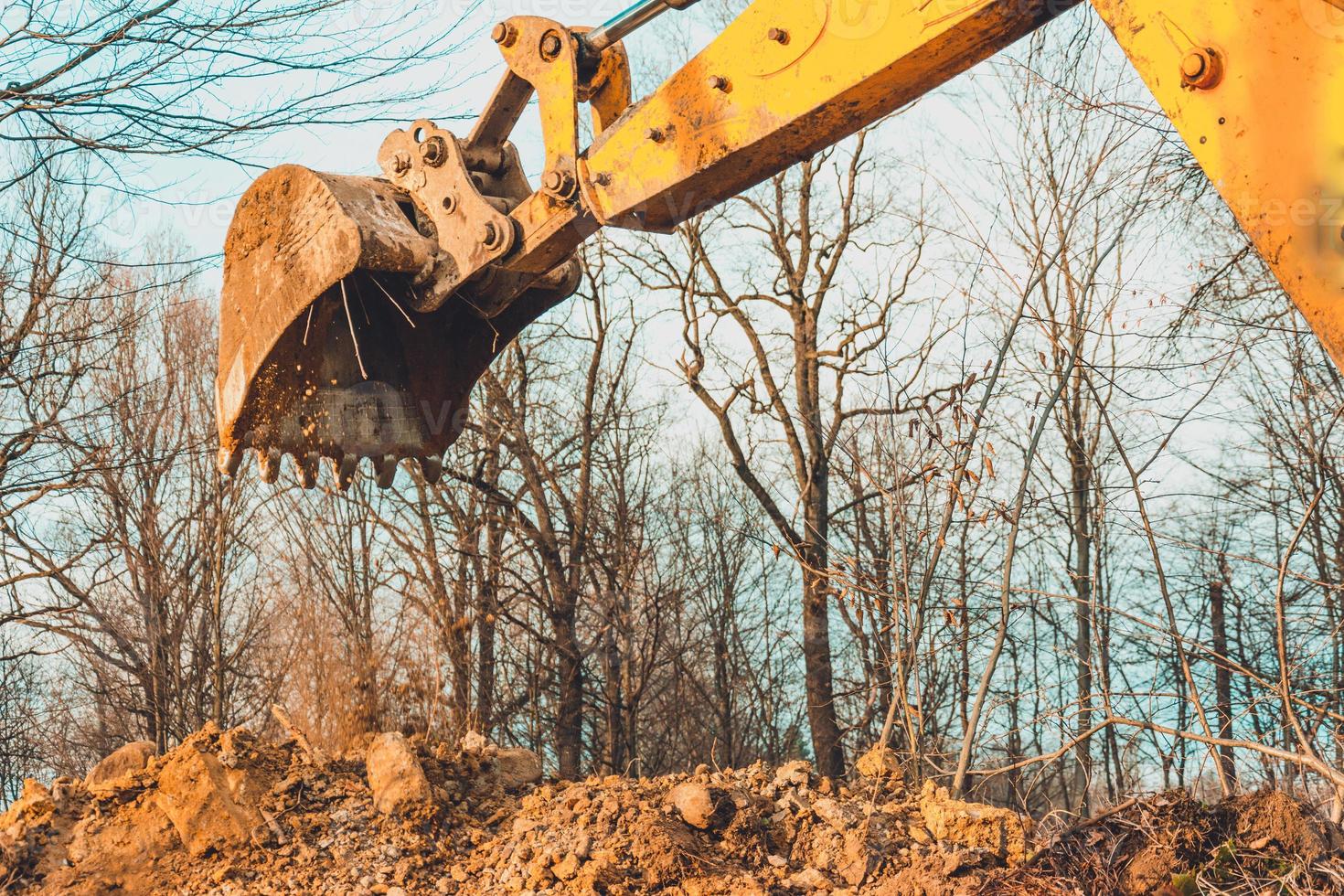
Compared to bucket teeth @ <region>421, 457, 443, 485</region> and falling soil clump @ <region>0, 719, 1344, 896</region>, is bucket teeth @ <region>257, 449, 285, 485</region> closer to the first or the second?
bucket teeth @ <region>421, 457, 443, 485</region>

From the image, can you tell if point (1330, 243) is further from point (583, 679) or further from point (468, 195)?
point (583, 679)

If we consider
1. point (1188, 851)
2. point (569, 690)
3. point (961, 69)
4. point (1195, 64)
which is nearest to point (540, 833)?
point (1188, 851)

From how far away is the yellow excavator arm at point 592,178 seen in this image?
7.63 ft

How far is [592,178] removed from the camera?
3.85 metres

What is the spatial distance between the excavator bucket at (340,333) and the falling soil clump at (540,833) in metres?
1.47

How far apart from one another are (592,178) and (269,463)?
186 cm

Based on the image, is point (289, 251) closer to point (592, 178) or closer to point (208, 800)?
point (592, 178)

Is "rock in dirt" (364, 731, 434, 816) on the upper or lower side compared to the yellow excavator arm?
lower

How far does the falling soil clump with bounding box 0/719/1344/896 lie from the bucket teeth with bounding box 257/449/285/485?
1.41 metres

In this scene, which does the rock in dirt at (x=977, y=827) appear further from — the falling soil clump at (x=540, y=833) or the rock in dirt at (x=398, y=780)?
the rock in dirt at (x=398, y=780)

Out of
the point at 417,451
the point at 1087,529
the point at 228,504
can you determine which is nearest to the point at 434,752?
the point at 417,451

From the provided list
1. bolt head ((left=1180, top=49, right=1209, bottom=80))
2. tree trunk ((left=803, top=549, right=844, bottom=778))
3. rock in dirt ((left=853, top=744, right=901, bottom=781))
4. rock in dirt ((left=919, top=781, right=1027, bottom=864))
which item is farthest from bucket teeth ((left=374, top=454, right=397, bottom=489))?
tree trunk ((left=803, top=549, right=844, bottom=778))

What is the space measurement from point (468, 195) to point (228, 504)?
11778 millimetres

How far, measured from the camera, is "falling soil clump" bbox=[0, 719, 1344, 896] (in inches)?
148
